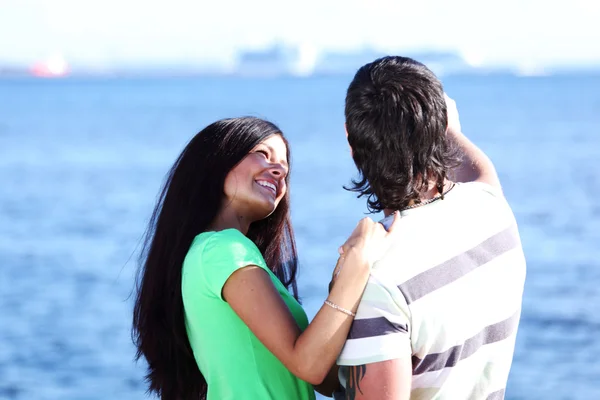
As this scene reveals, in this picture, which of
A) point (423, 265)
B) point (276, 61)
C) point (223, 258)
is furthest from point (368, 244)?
point (276, 61)

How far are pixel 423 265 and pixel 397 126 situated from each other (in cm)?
34

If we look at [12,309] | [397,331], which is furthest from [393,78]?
[12,309]

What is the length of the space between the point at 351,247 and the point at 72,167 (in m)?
27.3

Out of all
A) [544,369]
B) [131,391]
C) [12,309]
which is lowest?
[544,369]

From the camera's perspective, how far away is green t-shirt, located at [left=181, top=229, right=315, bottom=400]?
2.42m

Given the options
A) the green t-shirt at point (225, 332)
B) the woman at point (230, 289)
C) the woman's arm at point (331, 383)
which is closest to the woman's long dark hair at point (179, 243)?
the woman at point (230, 289)

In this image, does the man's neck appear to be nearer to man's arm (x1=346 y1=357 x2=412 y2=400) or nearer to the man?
the man

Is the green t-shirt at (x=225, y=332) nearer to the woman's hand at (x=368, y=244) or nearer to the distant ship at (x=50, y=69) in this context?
the woman's hand at (x=368, y=244)

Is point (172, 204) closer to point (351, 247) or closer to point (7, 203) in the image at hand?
point (351, 247)

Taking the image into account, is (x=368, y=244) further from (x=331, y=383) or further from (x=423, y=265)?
(x=331, y=383)

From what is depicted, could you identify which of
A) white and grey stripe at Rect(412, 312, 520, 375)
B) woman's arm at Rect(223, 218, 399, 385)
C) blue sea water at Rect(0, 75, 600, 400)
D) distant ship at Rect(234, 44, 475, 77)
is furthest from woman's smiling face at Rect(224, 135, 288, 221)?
distant ship at Rect(234, 44, 475, 77)

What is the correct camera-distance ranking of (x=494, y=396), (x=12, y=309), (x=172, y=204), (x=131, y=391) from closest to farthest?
(x=494, y=396)
(x=172, y=204)
(x=131, y=391)
(x=12, y=309)

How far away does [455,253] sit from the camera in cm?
219

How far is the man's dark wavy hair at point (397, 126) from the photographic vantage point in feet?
7.09
